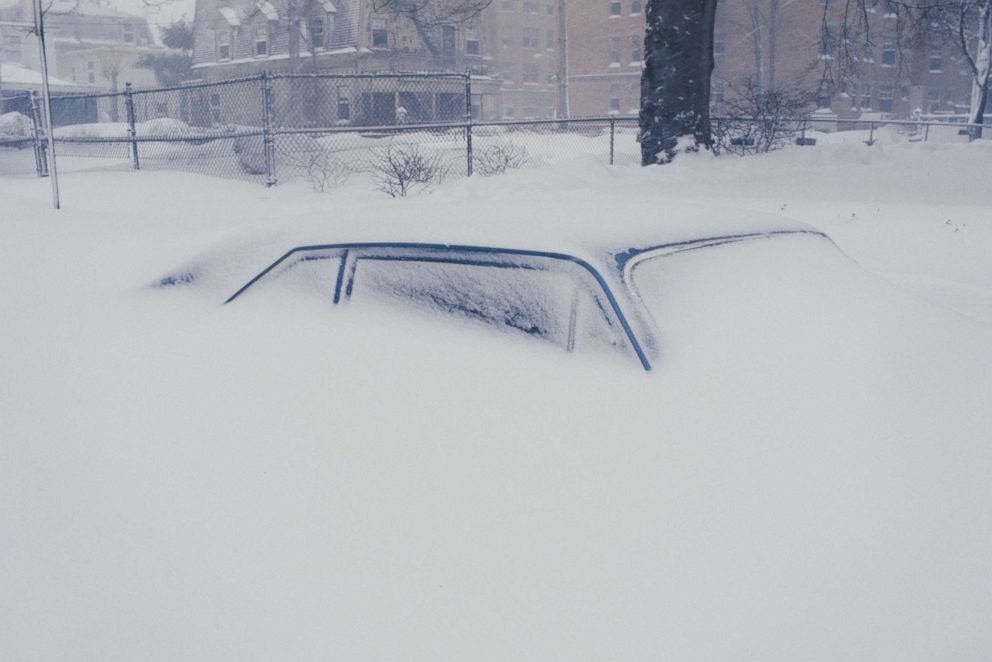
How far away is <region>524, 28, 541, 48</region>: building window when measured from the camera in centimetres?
6000

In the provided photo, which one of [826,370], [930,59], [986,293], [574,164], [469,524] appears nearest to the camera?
[469,524]

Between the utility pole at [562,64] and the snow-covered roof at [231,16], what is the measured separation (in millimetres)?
15419

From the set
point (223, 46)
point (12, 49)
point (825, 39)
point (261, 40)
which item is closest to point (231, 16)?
point (223, 46)

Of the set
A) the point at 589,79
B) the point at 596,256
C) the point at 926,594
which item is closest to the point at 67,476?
the point at 596,256

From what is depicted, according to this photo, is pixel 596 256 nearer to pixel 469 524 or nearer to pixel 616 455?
pixel 616 455

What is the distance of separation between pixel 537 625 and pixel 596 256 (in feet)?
3.85

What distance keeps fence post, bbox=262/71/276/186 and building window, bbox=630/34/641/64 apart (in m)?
36.8

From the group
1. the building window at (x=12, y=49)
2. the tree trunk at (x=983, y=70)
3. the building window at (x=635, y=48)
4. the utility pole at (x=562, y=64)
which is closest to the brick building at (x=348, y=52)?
the utility pole at (x=562, y=64)

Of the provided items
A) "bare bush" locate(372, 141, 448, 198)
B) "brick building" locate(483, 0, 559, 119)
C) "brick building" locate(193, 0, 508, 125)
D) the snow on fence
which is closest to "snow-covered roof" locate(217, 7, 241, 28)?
"brick building" locate(193, 0, 508, 125)

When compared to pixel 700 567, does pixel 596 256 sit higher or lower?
higher

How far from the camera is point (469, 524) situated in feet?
7.61

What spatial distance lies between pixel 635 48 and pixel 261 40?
62.7 feet

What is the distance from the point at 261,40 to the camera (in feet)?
135

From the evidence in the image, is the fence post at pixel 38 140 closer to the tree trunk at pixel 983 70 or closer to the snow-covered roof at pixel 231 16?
the snow-covered roof at pixel 231 16
